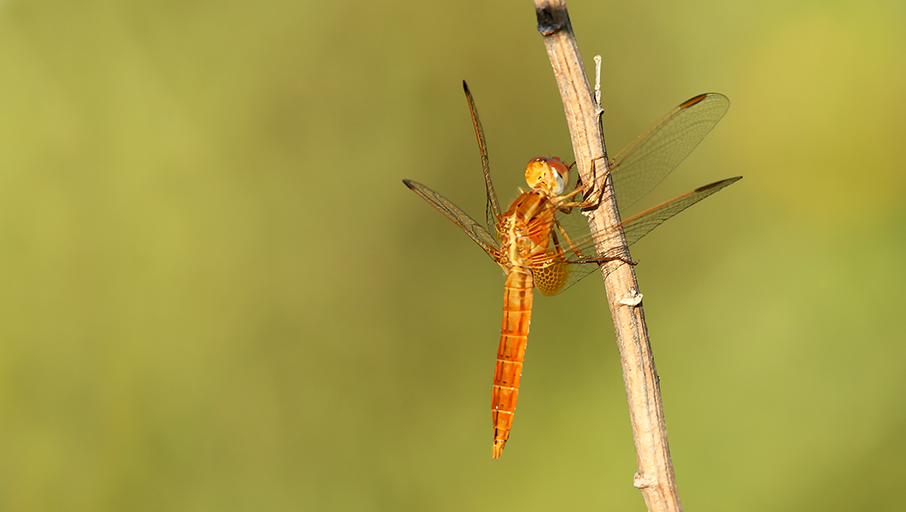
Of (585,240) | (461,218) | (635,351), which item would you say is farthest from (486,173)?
(635,351)

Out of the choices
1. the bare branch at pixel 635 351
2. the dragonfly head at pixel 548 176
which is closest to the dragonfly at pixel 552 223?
the dragonfly head at pixel 548 176

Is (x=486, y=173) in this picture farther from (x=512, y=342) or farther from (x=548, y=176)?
(x=512, y=342)

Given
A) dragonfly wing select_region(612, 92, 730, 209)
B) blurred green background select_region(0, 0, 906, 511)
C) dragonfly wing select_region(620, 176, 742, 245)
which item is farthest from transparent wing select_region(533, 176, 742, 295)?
blurred green background select_region(0, 0, 906, 511)

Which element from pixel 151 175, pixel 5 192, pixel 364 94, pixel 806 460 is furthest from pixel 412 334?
pixel 5 192

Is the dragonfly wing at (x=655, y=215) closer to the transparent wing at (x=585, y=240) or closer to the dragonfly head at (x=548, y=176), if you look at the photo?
the transparent wing at (x=585, y=240)

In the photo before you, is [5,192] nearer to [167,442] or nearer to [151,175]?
[151,175]

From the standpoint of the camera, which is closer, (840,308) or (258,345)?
(840,308)
